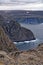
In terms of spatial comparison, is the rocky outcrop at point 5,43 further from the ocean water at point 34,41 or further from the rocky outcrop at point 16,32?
the ocean water at point 34,41

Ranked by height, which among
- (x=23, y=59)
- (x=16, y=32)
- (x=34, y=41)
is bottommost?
(x=34, y=41)

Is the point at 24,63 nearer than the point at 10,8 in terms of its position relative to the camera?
Yes

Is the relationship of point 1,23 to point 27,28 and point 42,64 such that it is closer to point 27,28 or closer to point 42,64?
point 27,28

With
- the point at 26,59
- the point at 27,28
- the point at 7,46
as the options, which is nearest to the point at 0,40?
the point at 7,46

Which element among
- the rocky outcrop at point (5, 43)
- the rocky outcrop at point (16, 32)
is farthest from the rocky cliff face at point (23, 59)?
the rocky outcrop at point (5, 43)

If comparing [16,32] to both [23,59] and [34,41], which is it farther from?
[23,59]

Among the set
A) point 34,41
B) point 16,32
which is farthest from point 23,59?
point 16,32

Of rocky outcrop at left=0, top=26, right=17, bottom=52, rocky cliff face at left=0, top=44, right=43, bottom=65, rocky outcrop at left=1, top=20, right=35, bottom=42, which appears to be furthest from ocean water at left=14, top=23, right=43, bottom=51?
rocky cliff face at left=0, top=44, right=43, bottom=65

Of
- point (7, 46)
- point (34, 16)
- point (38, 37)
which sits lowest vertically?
point (7, 46)

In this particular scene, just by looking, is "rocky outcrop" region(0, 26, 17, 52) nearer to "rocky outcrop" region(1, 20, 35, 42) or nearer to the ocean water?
"rocky outcrop" region(1, 20, 35, 42)
